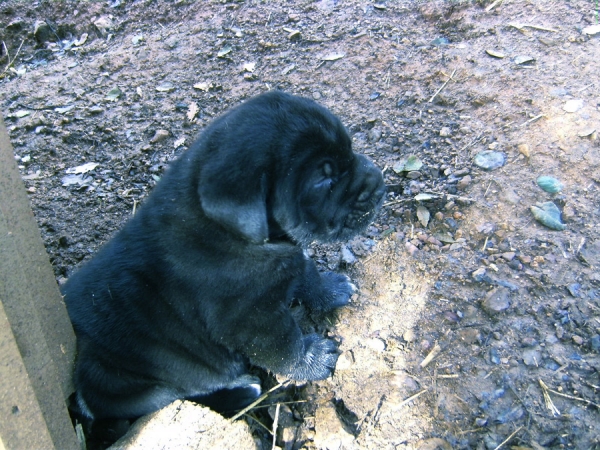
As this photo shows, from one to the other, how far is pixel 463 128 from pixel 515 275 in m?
1.70

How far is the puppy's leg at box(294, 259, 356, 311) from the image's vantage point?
157 inches

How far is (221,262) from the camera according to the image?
321 cm

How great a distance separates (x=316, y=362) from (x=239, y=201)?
1384 millimetres

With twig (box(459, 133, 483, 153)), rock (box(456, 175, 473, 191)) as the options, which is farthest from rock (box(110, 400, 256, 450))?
twig (box(459, 133, 483, 153))

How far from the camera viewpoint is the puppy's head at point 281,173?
9.53 feet

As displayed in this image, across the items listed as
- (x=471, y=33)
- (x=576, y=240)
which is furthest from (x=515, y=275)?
(x=471, y=33)

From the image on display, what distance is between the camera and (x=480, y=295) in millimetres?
3748

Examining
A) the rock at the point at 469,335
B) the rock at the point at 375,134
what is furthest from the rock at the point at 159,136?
the rock at the point at 469,335

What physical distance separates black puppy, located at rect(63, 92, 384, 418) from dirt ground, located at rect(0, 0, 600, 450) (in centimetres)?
56

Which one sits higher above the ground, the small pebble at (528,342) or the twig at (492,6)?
the twig at (492,6)

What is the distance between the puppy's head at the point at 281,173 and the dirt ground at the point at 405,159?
95 cm

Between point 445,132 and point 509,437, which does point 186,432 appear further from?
point 445,132

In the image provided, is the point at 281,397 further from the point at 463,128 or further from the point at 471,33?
the point at 471,33

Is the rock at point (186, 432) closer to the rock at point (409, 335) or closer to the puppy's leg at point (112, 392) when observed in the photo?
the puppy's leg at point (112, 392)
